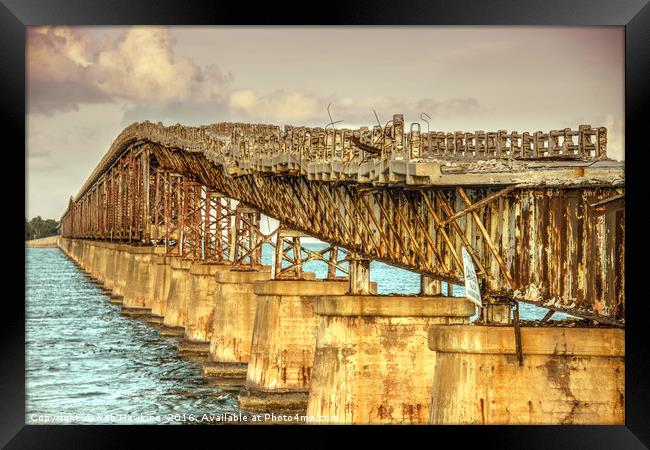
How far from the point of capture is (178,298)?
90.2 meters

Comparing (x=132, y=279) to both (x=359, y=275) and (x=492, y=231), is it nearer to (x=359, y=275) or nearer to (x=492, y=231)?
(x=359, y=275)

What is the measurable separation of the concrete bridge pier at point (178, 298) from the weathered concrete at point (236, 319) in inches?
826

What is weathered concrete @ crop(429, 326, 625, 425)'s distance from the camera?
28078mm

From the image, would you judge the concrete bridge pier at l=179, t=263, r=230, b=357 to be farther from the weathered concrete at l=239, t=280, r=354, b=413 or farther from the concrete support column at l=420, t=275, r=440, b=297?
the concrete support column at l=420, t=275, r=440, b=297

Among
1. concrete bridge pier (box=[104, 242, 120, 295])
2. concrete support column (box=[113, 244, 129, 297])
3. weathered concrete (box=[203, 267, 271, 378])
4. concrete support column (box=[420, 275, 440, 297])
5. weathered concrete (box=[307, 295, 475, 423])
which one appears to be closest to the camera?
weathered concrete (box=[307, 295, 475, 423])

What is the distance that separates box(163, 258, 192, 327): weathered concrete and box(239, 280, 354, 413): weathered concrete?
111 ft

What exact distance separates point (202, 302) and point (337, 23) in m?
52.5

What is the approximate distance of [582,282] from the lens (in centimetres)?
2705

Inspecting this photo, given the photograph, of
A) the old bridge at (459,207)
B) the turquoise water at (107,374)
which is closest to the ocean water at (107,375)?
the turquoise water at (107,374)

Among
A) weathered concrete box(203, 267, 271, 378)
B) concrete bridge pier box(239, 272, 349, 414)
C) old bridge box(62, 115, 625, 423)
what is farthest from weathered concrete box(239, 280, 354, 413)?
weathered concrete box(203, 267, 271, 378)

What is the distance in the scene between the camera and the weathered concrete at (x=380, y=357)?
39.8m

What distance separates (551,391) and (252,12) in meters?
10.9
